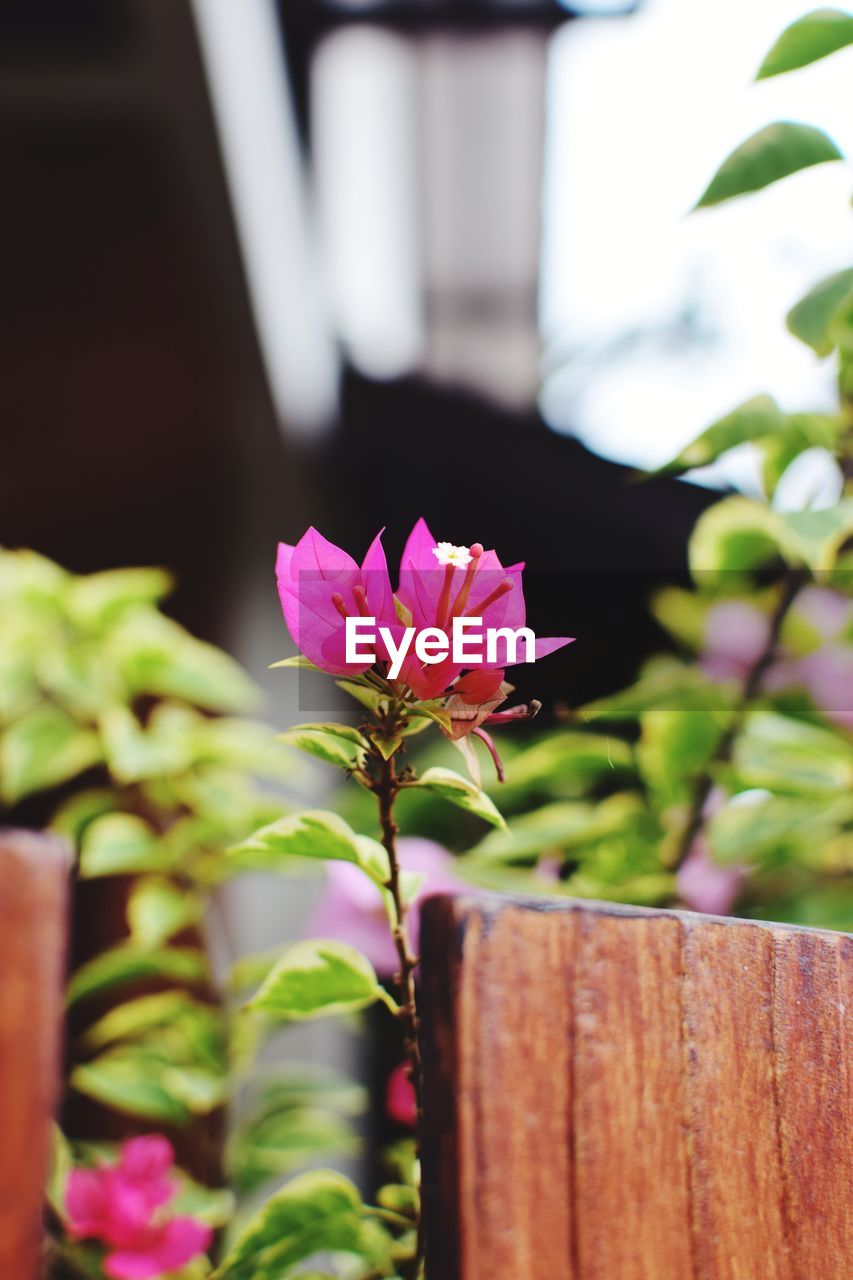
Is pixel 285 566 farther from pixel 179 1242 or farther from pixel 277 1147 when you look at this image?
pixel 277 1147

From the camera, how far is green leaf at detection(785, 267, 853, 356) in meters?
0.43

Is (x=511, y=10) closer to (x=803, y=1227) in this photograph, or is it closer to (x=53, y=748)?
(x=53, y=748)

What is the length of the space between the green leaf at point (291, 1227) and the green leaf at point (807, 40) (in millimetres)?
545

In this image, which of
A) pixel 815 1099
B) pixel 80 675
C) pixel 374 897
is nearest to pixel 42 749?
pixel 80 675

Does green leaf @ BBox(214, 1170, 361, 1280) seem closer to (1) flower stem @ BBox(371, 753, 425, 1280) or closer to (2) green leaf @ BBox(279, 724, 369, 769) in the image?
(1) flower stem @ BBox(371, 753, 425, 1280)

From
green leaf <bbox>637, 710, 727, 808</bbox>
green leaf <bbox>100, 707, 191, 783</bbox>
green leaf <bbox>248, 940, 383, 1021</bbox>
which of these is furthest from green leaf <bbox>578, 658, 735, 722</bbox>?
green leaf <bbox>100, 707, 191, 783</bbox>

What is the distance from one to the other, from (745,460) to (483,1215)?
570 mm

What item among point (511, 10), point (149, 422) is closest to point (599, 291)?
point (511, 10)

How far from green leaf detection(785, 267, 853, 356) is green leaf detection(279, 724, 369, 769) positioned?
299 millimetres

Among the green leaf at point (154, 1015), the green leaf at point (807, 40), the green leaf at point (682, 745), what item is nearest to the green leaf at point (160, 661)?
the green leaf at point (154, 1015)

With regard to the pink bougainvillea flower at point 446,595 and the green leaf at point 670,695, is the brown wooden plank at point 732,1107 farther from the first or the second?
the green leaf at point 670,695

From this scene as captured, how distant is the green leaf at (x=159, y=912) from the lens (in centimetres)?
72

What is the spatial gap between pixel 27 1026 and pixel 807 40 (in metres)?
0.53

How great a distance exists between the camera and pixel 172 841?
79cm
